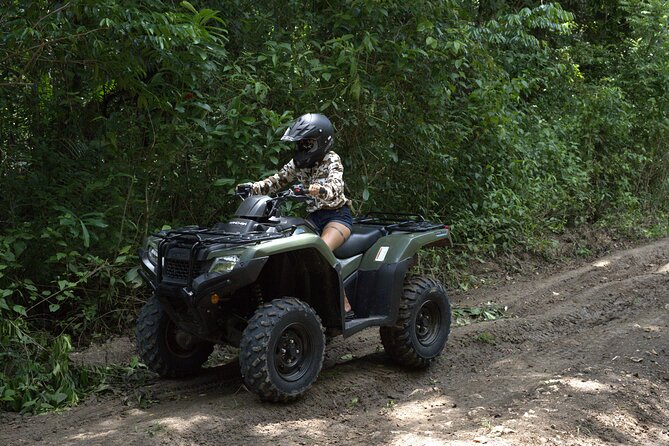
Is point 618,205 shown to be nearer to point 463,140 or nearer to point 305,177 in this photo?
point 463,140

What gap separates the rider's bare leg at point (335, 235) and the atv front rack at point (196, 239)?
26.3 inches

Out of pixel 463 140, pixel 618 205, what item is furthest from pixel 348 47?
pixel 618 205

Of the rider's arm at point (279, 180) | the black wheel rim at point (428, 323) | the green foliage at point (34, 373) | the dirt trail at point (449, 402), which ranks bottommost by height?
the dirt trail at point (449, 402)

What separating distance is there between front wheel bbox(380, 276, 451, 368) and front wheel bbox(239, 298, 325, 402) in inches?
35.6

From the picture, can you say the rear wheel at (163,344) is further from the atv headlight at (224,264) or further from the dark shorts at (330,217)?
the dark shorts at (330,217)

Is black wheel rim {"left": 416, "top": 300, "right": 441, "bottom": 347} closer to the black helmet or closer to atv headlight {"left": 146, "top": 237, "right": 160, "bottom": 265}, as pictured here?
the black helmet

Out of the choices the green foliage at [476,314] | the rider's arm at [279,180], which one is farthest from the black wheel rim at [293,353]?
the green foliage at [476,314]

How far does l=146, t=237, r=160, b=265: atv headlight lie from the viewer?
5.28m

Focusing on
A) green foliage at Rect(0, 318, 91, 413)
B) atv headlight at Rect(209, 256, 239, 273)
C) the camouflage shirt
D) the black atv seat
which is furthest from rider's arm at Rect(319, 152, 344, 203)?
green foliage at Rect(0, 318, 91, 413)

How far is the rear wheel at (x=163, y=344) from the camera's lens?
5.52 m

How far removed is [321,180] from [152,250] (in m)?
1.39

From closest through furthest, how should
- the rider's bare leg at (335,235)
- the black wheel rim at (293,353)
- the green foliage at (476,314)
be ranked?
the black wheel rim at (293,353), the rider's bare leg at (335,235), the green foliage at (476,314)

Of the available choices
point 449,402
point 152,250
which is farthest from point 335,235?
point 449,402

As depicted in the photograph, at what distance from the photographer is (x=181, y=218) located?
7.75 m
